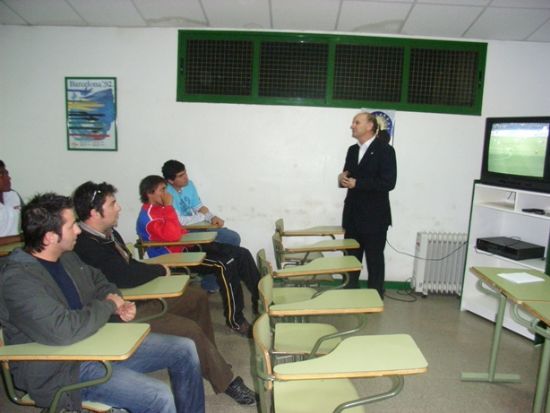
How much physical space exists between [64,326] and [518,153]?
3.29 meters

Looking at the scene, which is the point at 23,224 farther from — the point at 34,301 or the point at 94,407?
the point at 94,407

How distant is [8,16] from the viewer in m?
3.64

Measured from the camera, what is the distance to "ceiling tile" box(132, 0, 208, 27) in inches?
133

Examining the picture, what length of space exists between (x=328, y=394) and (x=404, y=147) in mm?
2808

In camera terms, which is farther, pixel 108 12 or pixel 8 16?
pixel 8 16

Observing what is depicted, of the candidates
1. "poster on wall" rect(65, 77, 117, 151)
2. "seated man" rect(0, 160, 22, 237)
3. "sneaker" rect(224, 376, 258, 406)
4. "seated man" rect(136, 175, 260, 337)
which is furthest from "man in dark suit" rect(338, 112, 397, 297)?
"seated man" rect(0, 160, 22, 237)

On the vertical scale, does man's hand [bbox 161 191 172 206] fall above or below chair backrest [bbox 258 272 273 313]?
above

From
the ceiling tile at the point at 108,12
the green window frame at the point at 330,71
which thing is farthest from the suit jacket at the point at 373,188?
the ceiling tile at the point at 108,12

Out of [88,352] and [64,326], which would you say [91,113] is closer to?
[64,326]

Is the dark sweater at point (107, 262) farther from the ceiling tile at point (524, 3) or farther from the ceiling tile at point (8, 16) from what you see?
the ceiling tile at point (524, 3)

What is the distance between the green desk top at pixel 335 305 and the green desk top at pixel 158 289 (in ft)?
1.74

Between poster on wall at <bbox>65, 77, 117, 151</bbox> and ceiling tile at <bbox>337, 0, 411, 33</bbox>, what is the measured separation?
2.23 meters

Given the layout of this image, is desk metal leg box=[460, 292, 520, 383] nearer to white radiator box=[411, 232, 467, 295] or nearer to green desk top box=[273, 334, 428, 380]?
green desk top box=[273, 334, 428, 380]

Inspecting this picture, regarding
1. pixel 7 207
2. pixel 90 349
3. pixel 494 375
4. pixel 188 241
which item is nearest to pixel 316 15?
pixel 188 241
